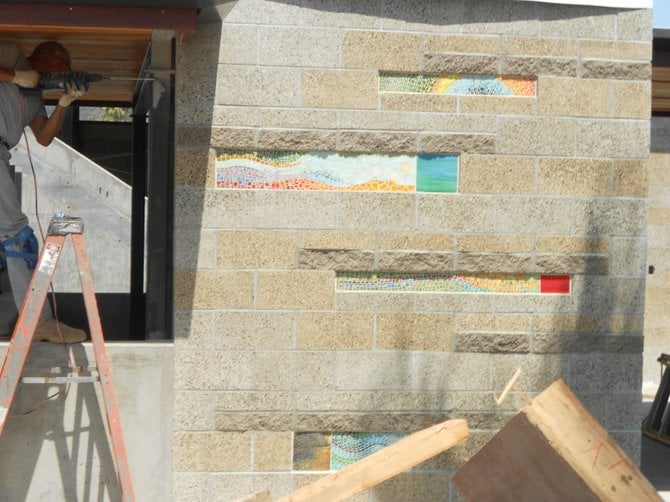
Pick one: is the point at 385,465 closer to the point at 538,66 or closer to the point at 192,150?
the point at 192,150

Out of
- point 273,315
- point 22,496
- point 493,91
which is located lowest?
point 22,496

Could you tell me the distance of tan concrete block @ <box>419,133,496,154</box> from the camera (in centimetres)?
660

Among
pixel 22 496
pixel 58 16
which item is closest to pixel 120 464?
pixel 22 496

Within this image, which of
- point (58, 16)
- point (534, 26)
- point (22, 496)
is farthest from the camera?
point (534, 26)

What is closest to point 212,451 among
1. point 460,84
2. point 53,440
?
point 53,440

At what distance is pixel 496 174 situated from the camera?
22.0ft

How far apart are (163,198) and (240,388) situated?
1377 millimetres

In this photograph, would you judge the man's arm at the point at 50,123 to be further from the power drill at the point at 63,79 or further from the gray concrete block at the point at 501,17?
the gray concrete block at the point at 501,17

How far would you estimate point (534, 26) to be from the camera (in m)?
6.70

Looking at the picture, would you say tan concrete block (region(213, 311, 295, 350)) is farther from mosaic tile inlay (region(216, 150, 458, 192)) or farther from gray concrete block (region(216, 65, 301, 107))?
gray concrete block (region(216, 65, 301, 107))

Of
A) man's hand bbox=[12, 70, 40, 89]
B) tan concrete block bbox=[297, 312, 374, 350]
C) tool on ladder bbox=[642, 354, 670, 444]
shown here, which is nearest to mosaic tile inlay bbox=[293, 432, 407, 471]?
tan concrete block bbox=[297, 312, 374, 350]

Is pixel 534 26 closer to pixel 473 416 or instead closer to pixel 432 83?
pixel 432 83

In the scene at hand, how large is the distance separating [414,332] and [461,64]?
1.57 m

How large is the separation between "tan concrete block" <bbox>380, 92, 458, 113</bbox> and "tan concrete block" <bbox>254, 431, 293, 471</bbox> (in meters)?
1.98
